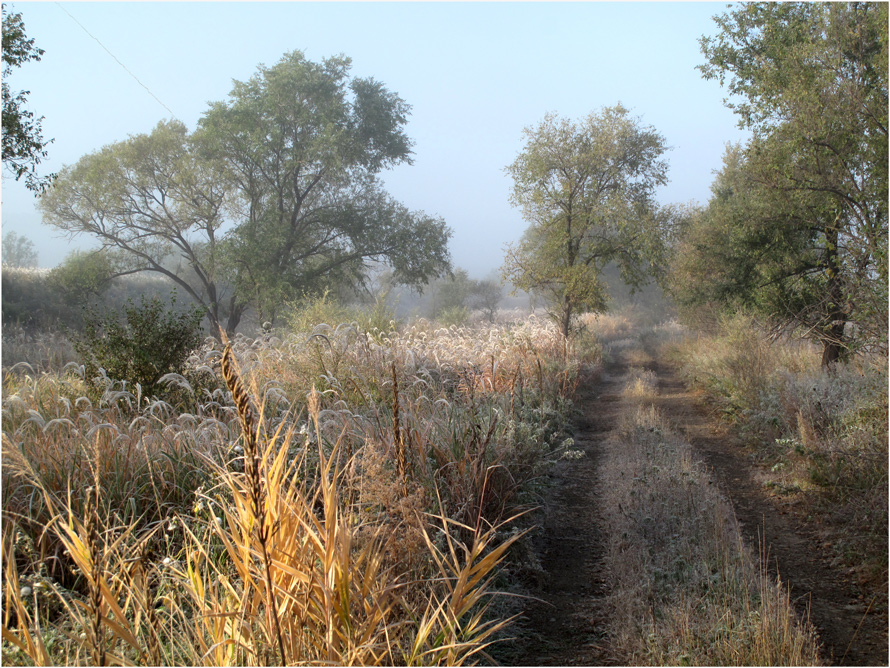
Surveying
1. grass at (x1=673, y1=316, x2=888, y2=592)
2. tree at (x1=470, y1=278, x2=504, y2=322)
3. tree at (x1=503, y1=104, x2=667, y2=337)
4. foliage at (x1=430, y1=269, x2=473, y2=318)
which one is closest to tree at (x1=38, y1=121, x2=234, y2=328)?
tree at (x1=503, y1=104, x2=667, y2=337)

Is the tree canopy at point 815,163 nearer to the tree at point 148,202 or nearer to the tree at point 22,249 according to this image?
the tree at point 148,202

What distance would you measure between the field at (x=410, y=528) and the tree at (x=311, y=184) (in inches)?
529

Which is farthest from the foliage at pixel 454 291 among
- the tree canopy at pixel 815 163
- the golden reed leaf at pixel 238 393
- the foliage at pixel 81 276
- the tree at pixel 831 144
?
the golden reed leaf at pixel 238 393

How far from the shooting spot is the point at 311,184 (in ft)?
71.6

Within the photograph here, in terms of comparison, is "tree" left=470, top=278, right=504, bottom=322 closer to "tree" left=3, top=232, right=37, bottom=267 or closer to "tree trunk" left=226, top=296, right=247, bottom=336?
"tree trunk" left=226, top=296, right=247, bottom=336

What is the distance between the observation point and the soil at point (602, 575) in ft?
9.56

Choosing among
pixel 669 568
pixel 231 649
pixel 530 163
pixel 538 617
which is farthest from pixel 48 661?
pixel 530 163

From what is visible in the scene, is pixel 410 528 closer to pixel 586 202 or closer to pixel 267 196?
pixel 586 202

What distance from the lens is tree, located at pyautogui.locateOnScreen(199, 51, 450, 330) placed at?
65.9 feet

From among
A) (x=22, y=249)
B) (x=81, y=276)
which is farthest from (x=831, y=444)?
(x=22, y=249)

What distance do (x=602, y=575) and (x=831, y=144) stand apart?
19.8 ft

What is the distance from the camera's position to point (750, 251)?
9.97 m

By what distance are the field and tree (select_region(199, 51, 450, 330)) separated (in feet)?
44.1

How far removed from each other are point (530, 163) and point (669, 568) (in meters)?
14.5
